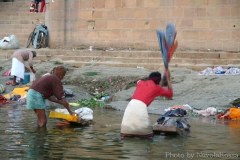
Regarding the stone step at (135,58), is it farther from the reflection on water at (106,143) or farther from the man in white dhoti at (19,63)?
the reflection on water at (106,143)

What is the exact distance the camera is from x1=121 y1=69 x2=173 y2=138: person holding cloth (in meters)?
11.1

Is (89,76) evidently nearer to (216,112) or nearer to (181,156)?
(216,112)

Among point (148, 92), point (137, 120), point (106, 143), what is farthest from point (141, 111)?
point (106, 143)

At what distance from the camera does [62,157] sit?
934 centimetres

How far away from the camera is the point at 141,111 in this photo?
11070 mm

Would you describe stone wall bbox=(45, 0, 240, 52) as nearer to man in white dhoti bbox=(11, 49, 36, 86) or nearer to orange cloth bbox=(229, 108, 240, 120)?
man in white dhoti bbox=(11, 49, 36, 86)

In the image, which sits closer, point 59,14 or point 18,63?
point 18,63

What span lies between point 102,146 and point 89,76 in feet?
32.7

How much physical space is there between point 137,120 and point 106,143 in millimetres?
661

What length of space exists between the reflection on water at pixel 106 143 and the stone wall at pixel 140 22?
804cm

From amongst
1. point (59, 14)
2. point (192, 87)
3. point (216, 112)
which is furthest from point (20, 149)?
point (59, 14)

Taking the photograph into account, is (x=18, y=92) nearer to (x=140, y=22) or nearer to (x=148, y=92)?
(x=140, y=22)

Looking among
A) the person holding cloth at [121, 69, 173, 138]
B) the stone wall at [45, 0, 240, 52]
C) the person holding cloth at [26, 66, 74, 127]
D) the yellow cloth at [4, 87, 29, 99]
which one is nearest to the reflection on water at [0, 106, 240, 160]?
the person holding cloth at [121, 69, 173, 138]

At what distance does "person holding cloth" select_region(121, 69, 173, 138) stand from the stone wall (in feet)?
34.3
